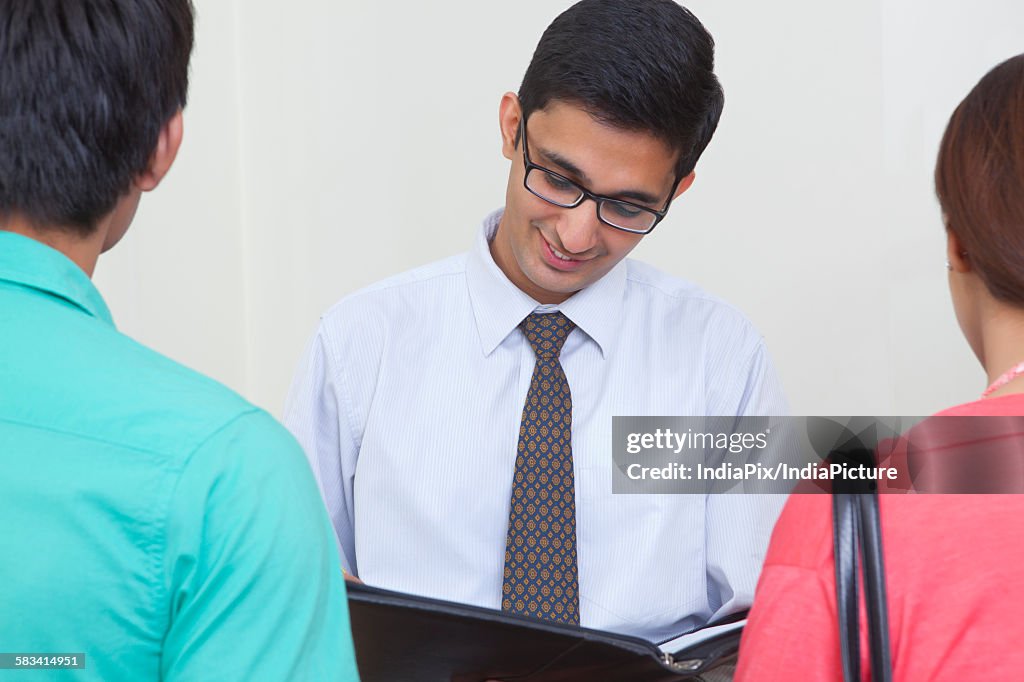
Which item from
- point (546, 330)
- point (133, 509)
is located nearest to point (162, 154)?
point (133, 509)

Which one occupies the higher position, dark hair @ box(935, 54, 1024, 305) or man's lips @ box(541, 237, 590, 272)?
man's lips @ box(541, 237, 590, 272)

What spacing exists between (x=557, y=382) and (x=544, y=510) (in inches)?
8.4

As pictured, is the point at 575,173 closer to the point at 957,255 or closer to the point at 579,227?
the point at 579,227

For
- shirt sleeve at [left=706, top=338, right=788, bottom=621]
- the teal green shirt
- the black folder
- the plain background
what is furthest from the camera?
the plain background

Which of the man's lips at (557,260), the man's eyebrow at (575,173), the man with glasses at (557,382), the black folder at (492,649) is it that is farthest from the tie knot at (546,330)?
the black folder at (492,649)

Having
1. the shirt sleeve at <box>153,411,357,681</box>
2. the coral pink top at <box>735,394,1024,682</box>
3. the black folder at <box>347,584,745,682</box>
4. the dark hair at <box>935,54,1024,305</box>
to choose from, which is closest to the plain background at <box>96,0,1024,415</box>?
the black folder at <box>347,584,745,682</box>

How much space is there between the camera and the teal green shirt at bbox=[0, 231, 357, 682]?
2.65 feet

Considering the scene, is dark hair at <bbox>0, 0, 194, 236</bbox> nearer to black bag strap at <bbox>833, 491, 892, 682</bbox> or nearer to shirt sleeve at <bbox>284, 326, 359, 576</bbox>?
black bag strap at <bbox>833, 491, 892, 682</bbox>

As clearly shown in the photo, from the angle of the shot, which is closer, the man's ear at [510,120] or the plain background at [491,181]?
the man's ear at [510,120]

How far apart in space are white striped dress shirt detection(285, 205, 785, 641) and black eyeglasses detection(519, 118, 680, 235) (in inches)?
6.0

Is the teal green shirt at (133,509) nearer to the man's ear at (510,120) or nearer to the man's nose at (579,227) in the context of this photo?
the man's nose at (579,227)

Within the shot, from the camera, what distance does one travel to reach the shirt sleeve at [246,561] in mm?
829

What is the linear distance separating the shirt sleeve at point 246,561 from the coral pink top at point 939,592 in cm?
43

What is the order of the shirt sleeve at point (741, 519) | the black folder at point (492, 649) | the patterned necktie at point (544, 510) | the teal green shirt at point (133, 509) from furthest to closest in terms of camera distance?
the shirt sleeve at point (741, 519) → the patterned necktie at point (544, 510) → the black folder at point (492, 649) → the teal green shirt at point (133, 509)
